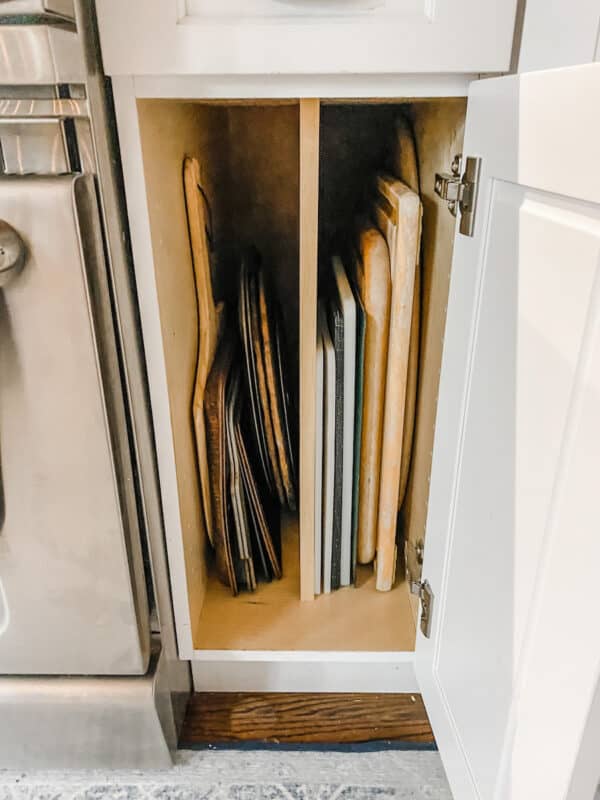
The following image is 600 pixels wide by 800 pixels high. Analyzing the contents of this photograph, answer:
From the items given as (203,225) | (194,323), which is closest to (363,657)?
(194,323)

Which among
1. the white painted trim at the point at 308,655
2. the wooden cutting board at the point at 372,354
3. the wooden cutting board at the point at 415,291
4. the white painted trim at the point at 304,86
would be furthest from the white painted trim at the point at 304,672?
the white painted trim at the point at 304,86

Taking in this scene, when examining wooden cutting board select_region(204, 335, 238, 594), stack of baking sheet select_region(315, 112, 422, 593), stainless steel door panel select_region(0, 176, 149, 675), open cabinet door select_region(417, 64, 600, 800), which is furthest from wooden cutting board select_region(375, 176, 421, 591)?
stainless steel door panel select_region(0, 176, 149, 675)

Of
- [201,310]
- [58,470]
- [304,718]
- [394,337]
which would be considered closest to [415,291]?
[394,337]

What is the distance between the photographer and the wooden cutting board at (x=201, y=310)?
0.82 metres

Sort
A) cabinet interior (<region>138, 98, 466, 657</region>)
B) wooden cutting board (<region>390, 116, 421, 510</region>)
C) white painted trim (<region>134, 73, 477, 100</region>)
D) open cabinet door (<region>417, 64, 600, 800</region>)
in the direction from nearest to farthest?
open cabinet door (<region>417, 64, 600, 800</region>) < white painted trim (<region>134, 73, 477, 100</region>) < cabinet interior (<region>138, 98, 466, 657</region>) < wooden cutting board (<region>390, 116, 421, 510</region>)

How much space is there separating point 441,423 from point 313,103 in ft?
1.30

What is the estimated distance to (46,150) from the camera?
1.92 feet

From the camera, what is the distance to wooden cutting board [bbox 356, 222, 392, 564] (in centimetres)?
84

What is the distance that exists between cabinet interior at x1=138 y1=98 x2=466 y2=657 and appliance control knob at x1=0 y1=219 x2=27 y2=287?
0.15 meters

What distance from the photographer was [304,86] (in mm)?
632

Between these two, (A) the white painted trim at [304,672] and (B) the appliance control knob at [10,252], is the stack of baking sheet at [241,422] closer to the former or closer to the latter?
(A) the white painted trim at [304,672]

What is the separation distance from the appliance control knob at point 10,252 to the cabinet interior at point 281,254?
149mm

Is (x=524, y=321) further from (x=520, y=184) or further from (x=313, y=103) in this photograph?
(x=313, y=103)

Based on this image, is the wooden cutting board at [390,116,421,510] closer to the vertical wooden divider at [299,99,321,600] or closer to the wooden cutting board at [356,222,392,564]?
the wooden cutting board at [356,222,392,564]
